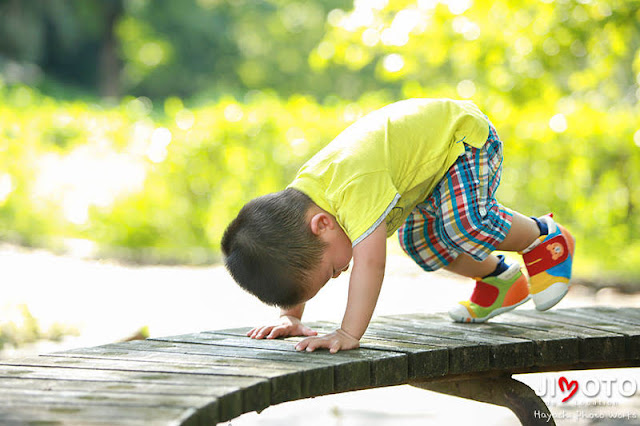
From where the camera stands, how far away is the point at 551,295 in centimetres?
287

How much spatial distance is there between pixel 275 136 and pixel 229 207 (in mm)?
827

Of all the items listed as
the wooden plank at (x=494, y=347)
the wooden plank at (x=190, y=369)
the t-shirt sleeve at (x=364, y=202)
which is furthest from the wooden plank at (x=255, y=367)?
the wooden plank at (x=494, y=347)

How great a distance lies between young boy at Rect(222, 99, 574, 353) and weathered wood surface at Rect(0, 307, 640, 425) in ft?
0.48

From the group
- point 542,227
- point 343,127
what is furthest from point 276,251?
point 343,127

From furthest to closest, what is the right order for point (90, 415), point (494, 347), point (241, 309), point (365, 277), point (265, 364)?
point (241, 309) < point (494, 347) < point (365, 277) < point (265, 364) < point (90, 415)

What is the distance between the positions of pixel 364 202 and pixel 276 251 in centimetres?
31

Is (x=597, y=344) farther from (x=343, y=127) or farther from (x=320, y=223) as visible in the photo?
(x=343, y=127)

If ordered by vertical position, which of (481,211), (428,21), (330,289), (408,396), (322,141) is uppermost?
(428,21)

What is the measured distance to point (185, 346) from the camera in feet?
8.39

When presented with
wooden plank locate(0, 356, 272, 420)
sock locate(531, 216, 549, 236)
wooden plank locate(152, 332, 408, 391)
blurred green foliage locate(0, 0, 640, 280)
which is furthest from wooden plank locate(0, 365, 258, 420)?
blurred green foliage locate(0, 0, 640, 280)

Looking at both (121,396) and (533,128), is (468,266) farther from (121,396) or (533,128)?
(533,128)

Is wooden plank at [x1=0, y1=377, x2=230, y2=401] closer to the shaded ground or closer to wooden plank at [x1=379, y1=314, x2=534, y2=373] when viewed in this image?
wooden plank at [x1=379, y1=314, x2=534, y2=373]

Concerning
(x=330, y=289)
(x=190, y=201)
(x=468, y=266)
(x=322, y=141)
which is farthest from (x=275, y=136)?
(x=468, y=266)

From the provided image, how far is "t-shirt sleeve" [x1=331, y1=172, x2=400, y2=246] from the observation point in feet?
7.79
